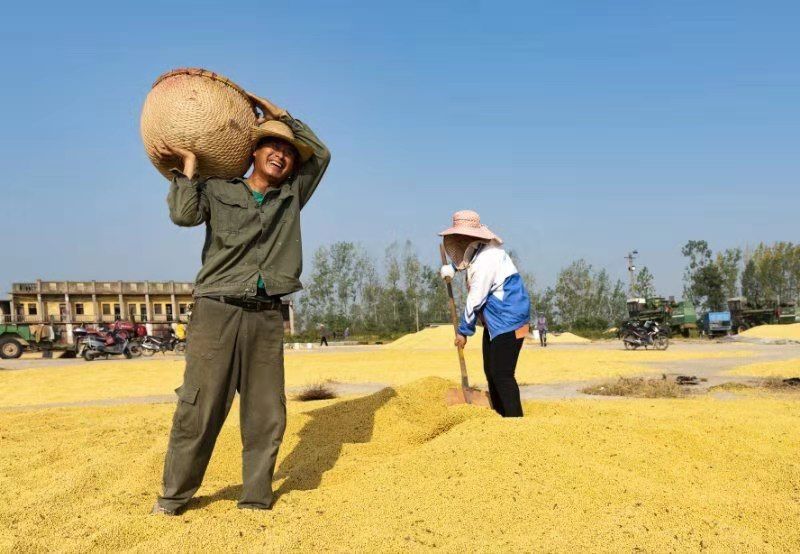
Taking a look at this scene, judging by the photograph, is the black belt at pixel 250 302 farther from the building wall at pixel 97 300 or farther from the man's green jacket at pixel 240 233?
the building wall at pixel 97 300

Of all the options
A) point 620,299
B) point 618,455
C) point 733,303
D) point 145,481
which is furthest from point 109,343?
point 620,299

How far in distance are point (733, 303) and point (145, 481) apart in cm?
3781

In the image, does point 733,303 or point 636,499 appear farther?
point 733,303

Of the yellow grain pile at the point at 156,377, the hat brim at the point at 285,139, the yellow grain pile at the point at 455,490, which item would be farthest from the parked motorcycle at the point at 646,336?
the hat brim at the point at 285,139

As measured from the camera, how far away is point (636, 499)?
3027mm

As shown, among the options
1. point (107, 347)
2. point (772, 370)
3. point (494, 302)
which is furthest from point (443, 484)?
point (107, 347)

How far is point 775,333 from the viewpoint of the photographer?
2966 cm

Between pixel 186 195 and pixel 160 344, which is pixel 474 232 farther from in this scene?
pixel 160 344

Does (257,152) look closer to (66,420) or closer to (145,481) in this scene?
(145,481)

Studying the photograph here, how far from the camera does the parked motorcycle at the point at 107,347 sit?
76.5ft

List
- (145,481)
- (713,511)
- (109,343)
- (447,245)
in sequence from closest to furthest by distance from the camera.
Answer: (713,511) < (145,481) < (447,245) < (109,343)

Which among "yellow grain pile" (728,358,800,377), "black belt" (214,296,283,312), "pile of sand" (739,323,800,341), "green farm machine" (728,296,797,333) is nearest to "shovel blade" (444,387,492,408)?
"black belt" (214,296,283,312)

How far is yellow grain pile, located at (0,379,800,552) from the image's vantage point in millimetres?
2592

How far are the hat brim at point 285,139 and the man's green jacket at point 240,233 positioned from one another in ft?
0.16
